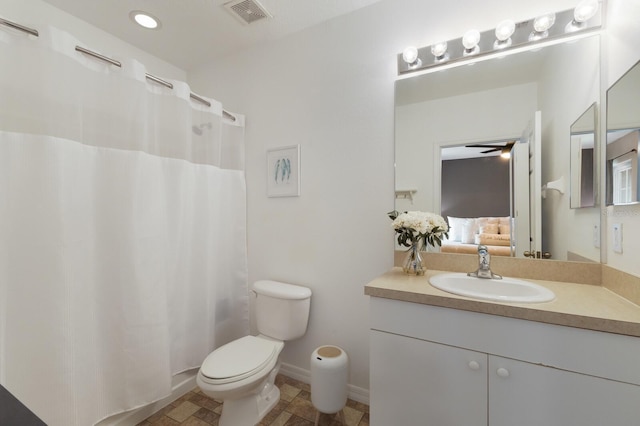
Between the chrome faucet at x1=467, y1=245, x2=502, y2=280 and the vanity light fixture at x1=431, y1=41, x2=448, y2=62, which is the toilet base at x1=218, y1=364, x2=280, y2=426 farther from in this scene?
the vanity light fixture at x1=431, y1=41, x2=448, y2=62

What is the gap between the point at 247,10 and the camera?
176cm

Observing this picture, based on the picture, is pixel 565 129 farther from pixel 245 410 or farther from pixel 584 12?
pixel 245 410

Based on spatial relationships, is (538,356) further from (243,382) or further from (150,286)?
(150,286)

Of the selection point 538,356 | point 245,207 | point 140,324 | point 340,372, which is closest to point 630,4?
point 538,356

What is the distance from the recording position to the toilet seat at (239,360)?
54.1 inches

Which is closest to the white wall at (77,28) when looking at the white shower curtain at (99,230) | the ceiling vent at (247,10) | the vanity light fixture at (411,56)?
the white shower curtain at (99,230)

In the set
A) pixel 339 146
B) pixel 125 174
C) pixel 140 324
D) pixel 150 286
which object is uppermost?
pixel 339 146

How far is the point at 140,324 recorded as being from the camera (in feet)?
4.81

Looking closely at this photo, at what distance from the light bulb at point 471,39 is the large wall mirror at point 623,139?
2.03 ft

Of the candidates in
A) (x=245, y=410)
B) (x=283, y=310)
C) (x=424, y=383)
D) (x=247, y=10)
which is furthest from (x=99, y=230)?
(x=424, y=383)

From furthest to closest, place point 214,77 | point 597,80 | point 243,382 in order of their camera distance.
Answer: point 214,77
point 243,382
point 597,80

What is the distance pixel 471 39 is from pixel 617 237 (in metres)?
1.13

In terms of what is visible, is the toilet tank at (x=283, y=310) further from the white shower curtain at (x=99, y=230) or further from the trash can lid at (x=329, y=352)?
the white shower curtain at (x=99, y=230)

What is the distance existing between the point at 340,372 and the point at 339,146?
53.2 inches
